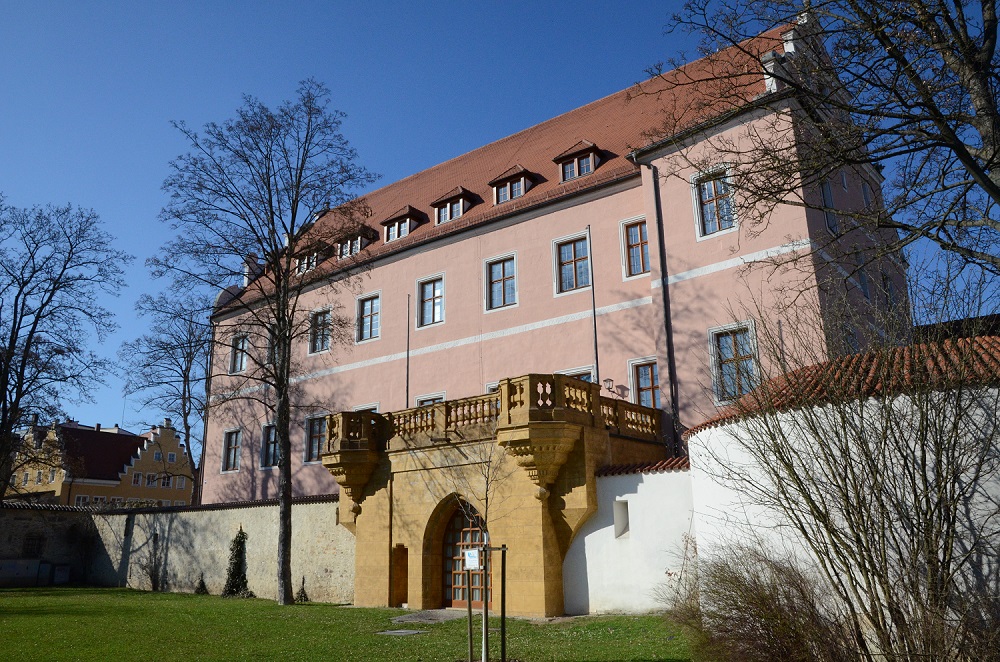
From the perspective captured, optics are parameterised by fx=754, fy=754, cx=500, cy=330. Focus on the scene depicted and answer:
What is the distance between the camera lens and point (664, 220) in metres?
19.2

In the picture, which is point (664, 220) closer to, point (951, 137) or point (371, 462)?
point (371, 462)

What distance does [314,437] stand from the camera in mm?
27266

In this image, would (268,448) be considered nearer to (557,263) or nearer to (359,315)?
(359,315)

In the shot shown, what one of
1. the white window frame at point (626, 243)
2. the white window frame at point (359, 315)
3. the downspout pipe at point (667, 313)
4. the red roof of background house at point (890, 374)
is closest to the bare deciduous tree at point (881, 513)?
the red roof of background house at point (890, 374)

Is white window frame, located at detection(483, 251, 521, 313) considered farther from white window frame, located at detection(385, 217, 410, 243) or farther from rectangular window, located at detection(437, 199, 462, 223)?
white window frame, located at detection(385, 217, 410, 243)

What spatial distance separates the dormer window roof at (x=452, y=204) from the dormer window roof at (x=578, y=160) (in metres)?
3.86

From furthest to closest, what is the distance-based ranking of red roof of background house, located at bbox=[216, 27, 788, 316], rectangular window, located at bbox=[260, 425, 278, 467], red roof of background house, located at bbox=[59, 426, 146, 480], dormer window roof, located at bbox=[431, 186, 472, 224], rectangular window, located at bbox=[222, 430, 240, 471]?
red roof of background house, located at bbox=[59, 426, 146, 480] < rectangular window, located at bbox=[222, 430, 240, 471] < rectangular window, located at bbox=[260, 425, 278, 467] < dormer window roof, located at bbox=[431, 186, 472, 224] < red roof of background house, located at bbox=[216, 27, 788, 316]

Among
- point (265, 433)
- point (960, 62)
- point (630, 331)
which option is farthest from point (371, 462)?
point (960, 62)

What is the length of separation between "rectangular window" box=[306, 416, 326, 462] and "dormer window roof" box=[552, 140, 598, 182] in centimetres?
1239

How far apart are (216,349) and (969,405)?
96.7ft

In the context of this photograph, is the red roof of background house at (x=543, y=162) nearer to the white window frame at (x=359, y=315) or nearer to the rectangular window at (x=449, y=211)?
the rectangular window at (x=449, y=211)

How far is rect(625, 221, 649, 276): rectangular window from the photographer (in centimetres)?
1995

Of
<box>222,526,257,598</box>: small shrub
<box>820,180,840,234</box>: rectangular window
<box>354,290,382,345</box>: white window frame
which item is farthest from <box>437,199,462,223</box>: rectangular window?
<box>222,526,257,598</box>: small shrub

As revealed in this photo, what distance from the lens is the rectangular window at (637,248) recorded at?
20.0m
